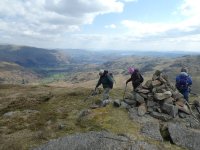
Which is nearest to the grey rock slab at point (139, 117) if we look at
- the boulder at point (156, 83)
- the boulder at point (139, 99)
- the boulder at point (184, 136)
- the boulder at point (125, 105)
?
A: the boulder at point (125, 105)

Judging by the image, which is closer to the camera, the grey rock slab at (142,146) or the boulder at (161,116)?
the grey rock slab at (142,146)

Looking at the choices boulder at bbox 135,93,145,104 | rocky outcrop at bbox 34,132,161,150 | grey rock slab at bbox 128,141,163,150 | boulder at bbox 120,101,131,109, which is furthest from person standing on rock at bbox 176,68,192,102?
grey rock slab at bbox 128,141,163,150

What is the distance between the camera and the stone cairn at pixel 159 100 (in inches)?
1093

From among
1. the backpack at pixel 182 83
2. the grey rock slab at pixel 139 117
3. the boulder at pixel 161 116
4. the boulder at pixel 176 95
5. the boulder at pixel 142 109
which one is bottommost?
the grey rock slab at pixel 139 117

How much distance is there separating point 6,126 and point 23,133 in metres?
3.65

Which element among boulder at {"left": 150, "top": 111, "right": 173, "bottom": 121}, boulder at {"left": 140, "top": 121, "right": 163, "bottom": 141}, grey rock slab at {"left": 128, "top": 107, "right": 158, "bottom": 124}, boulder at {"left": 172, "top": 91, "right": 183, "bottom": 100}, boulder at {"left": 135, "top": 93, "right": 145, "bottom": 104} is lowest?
boulder at {"left": 140, "top": 121, "right": 163, "bottom": 141}

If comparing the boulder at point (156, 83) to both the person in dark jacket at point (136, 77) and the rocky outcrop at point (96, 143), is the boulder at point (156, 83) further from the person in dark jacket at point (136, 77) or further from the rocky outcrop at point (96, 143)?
the rocky outcrop at point (96, 143)

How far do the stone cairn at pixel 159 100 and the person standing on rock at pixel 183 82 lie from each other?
31.4 inches

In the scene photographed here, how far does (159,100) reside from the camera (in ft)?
95.1

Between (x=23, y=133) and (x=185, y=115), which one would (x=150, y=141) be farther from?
(x=23, y=133)

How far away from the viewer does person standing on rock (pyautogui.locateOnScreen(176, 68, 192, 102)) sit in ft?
101

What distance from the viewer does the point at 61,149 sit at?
68.1 feet

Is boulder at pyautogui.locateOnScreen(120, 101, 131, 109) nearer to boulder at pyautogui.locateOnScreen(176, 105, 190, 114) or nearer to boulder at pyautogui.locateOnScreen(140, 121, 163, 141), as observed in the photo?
boulder at pyautogui.locateOnScreen(140, 121, 163, 141)

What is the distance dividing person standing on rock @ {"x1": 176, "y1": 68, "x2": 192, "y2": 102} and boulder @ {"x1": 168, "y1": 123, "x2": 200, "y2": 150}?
7.31 metres
